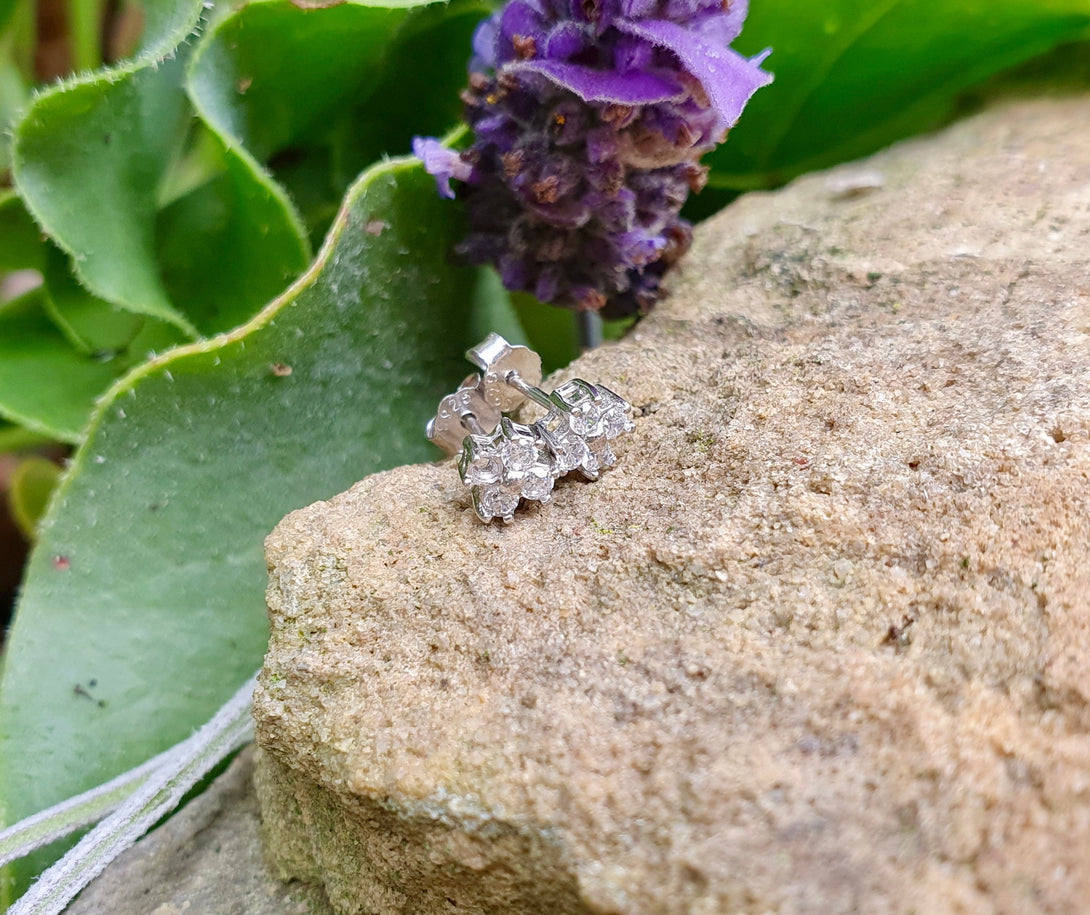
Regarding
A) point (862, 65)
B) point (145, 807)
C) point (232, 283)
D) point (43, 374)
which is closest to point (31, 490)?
point (43, 374)

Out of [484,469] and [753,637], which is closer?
[753,637]

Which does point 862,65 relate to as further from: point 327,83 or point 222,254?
point 222,254

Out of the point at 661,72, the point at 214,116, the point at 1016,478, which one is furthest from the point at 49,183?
the point at 1016,478

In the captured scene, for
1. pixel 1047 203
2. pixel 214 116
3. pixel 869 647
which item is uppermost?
pixel 214 116

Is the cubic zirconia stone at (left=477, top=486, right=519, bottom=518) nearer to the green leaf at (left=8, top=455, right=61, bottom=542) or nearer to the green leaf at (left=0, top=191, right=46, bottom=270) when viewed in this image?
the green leaf at (left=0, top=191, right=46, bottom=270)

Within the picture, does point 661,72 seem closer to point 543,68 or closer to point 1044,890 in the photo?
point 543,68

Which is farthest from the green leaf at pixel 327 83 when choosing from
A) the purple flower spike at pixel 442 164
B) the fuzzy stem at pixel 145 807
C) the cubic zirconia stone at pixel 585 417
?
the fuzzy stem at pixel 145 807
